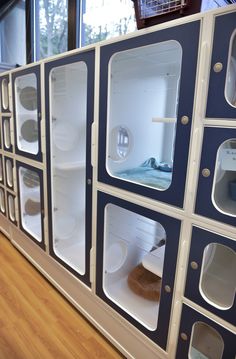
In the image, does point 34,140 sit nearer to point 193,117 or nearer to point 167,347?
point 193,117

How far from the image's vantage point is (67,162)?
5.68 feet

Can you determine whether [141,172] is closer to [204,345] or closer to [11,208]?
[204,345]

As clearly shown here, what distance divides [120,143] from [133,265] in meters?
0.79

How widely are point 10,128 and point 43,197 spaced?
733mm

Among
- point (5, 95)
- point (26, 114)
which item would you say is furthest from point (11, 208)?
point (5, 95)

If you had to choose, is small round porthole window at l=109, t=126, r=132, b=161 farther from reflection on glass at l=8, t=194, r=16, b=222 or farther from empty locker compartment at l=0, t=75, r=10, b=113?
reflection on glass at l=8, t=194, r=16, b=222

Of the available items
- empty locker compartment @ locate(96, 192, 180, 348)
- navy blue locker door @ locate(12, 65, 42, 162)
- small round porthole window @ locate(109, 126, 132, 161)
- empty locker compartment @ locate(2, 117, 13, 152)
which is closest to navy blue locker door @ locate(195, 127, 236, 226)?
empty locker compartment @ locate(96, 192, 180, 348)

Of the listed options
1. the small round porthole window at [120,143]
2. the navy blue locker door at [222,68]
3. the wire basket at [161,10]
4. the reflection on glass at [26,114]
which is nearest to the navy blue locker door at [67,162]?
the small round porthole window at [120,143]

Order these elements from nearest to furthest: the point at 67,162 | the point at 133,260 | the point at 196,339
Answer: the point at 196,339 → the point at 133,260 → the point at 67,162

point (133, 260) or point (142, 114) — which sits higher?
point (142, 114)

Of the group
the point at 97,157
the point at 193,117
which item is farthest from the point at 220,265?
the point at 97,157

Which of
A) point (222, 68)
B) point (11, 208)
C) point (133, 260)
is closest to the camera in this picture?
point (222, 68)

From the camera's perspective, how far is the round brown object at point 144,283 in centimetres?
141

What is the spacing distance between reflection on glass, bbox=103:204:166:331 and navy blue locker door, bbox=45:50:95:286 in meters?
0.15
